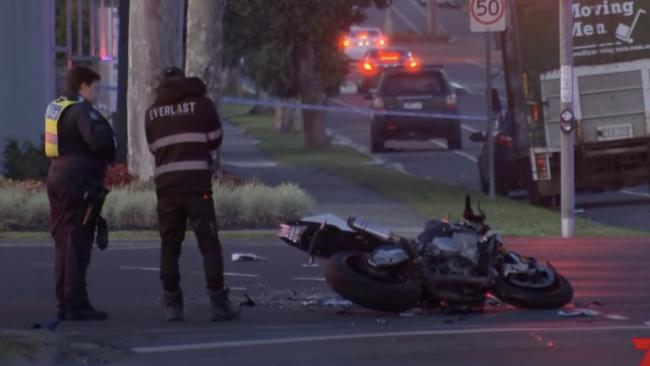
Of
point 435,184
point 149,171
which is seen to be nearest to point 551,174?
point 435,184

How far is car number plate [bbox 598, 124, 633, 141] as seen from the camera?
21625 mm

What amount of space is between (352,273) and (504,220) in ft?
29.7

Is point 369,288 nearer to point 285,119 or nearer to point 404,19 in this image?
point 285,119

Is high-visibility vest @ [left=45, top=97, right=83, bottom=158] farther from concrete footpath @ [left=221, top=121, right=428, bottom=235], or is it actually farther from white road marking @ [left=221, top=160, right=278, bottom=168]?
white road marking @ [left=221, top=160, right=278, bottom=168]

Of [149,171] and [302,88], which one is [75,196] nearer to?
[149,171]

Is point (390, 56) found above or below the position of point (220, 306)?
above

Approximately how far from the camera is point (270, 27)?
32.6 metres

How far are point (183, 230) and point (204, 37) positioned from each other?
35.1ft

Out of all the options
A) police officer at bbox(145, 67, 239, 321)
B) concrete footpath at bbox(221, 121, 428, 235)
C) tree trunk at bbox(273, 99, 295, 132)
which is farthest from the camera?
tree trunk at bbox(273, 99, 295, 132)

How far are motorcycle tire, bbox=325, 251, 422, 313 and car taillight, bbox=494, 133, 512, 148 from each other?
42.5ft

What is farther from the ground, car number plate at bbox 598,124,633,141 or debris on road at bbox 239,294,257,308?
car number plate at bbox 598,124,633,141

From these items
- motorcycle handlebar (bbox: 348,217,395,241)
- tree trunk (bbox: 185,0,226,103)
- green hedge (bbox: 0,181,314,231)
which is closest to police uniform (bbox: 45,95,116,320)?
motorcycle handlebar (bbox: 348,217,395,241)

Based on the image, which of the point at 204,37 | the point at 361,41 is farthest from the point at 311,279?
the point at 361,41

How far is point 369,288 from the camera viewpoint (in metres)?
10.6
